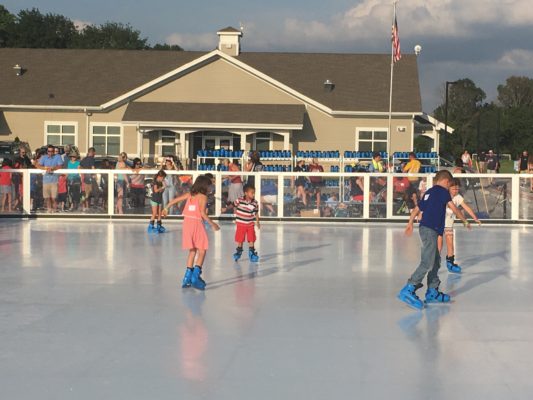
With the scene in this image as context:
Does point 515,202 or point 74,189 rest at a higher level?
point 74,189

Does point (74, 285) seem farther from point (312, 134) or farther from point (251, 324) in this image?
point (312, 134)

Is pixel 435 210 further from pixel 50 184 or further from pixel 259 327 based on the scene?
pixel 50 184

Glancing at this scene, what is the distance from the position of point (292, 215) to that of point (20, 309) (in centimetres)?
1330

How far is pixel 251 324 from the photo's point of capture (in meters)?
9.26

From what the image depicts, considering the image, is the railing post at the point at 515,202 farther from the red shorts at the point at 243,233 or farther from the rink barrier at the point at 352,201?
the red shorts at the point at 243,233

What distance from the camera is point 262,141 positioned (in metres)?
39.1

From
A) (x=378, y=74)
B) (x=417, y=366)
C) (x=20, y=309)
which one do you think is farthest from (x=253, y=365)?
(x=378, y=74)

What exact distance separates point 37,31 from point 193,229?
7206 cm

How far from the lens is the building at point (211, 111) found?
125 ft

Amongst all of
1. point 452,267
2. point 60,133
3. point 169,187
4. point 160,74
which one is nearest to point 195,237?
point 452,267

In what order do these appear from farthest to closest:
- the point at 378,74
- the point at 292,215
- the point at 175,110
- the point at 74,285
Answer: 1. the point at 378,74
2. the point at 175,110
3. the point at 292,215
4. the point at 74,285

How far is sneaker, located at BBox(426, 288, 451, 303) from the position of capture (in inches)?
422

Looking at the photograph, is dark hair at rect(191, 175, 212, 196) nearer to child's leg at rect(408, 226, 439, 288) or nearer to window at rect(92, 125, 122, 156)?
child's leg at rect(408, 226, 439, 288)

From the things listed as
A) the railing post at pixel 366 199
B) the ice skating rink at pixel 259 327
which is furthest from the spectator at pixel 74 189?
the railing post at pixel 366 199
